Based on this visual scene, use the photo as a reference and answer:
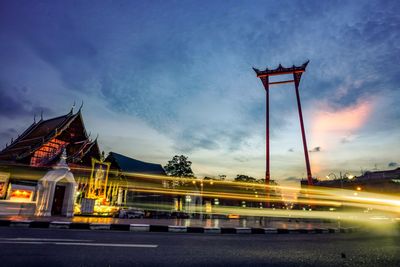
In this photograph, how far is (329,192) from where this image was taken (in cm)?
6475

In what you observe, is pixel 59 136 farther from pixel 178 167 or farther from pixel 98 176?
pixel 178 167

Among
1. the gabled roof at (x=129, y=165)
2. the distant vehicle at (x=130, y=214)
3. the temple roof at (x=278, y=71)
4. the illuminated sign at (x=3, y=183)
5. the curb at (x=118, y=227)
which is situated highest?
the temple roof at (x=278, y=71)

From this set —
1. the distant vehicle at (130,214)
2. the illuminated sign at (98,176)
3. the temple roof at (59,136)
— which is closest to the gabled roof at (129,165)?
the temple roof at (59,136)

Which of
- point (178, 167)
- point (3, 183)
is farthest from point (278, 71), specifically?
point (3, 183)

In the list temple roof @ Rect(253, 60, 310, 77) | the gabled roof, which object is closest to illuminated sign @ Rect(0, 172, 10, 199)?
the gabled roof

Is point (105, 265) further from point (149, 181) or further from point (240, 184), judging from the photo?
point (240, 184)

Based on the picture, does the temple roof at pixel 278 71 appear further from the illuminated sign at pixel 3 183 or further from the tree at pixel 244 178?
the illuminated sign at pixel 3 183

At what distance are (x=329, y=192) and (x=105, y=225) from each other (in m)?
68.1

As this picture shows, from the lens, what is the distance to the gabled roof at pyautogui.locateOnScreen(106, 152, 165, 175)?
101 ft

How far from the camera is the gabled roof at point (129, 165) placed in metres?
30.7

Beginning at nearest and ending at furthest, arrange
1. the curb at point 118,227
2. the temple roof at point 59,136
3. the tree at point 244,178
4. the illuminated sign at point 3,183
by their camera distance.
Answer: the curb at point 118,227
the illuminated sign at point 3,183
the temple roof at point 59,136
the tree at point 244,178

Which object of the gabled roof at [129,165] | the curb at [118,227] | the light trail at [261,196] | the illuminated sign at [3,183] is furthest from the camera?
the gabled roof at [129,165]

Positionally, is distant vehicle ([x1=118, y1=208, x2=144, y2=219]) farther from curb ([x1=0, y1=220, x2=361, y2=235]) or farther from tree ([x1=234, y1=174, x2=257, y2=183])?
tree ([x1=234, y1=174, x2=257, y2=183])

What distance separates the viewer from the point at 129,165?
3266cm
